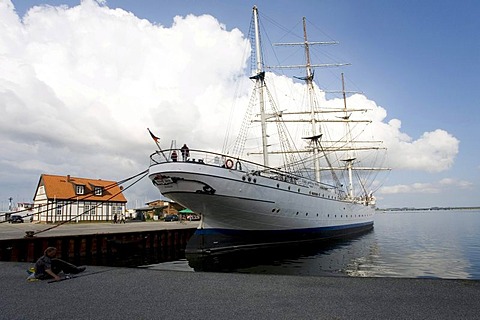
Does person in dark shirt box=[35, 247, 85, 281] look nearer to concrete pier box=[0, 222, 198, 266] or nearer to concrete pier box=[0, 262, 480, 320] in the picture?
concrete pier box=[0, 262, 480, 320]

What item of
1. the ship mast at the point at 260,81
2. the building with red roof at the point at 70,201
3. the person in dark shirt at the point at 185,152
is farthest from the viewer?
the building with red roof at the point at 70,201

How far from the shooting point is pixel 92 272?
10.1m

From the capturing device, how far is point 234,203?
61.2 ft

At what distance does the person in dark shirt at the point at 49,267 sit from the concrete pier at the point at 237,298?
1.16 feet

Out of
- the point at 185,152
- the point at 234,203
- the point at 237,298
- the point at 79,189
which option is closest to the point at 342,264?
the point at 234,203

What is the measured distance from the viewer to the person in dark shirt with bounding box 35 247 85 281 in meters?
8.71

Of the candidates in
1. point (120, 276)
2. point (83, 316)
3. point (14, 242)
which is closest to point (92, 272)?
point (120, 276)

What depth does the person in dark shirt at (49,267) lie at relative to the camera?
8.71 m

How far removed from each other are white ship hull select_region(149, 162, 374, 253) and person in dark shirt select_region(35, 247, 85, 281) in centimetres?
867

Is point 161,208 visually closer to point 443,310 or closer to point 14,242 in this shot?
point 14,242

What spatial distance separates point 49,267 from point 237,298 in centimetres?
550

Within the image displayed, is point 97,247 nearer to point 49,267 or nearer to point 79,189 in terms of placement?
point 49,267

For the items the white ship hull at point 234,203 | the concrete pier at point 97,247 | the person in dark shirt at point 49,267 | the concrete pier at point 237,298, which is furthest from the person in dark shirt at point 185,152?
the concrete pier at point 237,298

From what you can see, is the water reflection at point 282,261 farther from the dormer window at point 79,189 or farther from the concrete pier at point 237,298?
the dormer window at point 79,189
